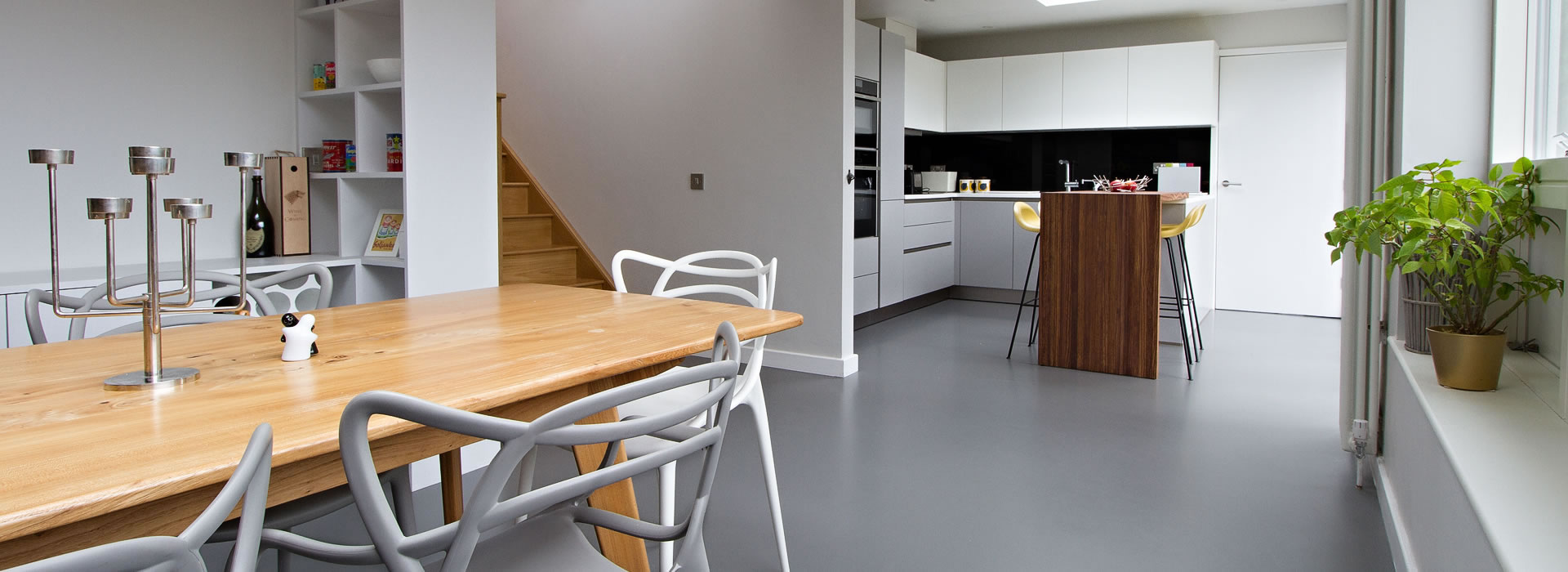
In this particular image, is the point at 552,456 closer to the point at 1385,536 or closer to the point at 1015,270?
the point at 1385,536

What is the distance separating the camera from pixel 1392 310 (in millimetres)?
2557

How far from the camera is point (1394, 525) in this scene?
7.48ft

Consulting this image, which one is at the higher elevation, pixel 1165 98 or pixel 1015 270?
pixel 1165 98

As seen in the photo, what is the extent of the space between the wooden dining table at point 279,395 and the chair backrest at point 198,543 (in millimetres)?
127

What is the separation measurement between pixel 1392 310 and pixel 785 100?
9.16 feet

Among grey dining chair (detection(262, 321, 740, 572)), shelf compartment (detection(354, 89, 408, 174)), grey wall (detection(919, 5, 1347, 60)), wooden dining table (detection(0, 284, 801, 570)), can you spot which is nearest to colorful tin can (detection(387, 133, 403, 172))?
shelf compartment (detection(354, 89, 408, 174))

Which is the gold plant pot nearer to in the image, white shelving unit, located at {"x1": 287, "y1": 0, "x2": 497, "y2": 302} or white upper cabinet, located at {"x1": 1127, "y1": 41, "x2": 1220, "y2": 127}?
white shelving unit, located at {"x1": 287, "y1": 0, "x2": 497, "y2": 302}

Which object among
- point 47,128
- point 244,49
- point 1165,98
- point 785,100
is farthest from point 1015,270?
point 47,128

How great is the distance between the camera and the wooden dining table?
93cm

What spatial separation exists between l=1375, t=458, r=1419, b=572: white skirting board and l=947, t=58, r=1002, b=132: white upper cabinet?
4994 millimetres

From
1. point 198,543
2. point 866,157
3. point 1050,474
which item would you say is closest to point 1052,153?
point 866,157

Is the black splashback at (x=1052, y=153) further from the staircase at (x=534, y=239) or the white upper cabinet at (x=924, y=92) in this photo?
the staircase at (x=534, y=239)

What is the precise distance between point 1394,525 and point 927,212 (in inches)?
183

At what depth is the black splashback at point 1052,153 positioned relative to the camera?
7.00 metres
